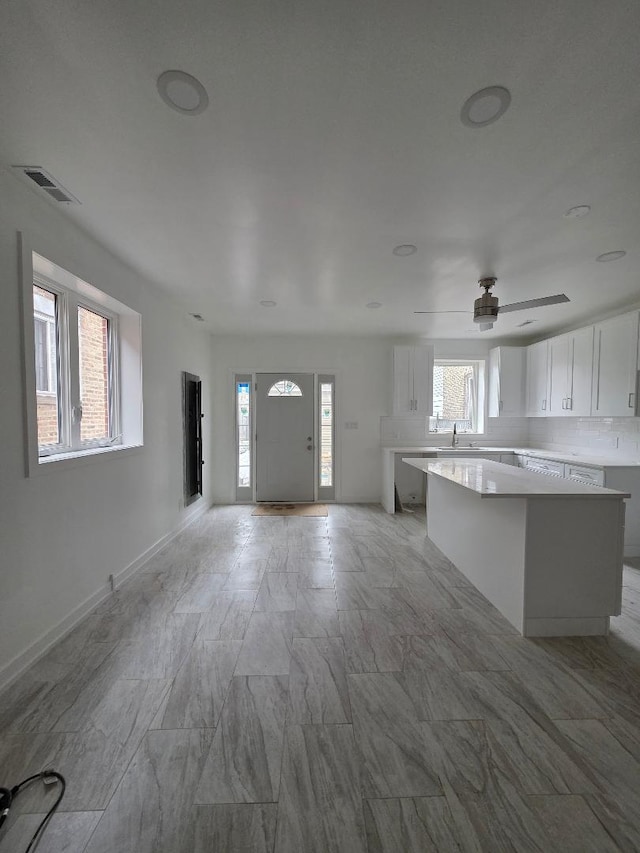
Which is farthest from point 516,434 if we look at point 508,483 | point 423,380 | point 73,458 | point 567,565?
point 73,458

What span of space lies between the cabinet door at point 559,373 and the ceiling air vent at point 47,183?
204 inches

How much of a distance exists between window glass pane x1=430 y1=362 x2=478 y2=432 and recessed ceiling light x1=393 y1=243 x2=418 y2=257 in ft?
11.1

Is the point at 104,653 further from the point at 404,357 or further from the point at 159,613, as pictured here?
the point at 404,357

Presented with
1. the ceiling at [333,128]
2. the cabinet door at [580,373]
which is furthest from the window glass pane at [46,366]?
the cabinet door at [580,373]

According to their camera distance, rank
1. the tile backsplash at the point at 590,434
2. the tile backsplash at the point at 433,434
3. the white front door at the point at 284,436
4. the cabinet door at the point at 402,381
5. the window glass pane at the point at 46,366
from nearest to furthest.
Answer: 1. the window glass pane at the point at 46,366
2. the tile backsplash at the point at 590,434
3. the cabinet door at the point at 402,381
4. the white front door at the point at 284,436
5. the tile backsplash at the point at 433,434

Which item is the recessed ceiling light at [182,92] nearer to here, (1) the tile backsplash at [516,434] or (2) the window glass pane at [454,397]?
(1) the tile backsplash at [516,434]

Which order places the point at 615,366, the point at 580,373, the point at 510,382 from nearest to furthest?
1. the point at 615,366
2. the point at 580,373
3. the point at 510,382

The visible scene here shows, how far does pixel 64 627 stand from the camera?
7.35 feet

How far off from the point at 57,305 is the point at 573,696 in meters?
3.81

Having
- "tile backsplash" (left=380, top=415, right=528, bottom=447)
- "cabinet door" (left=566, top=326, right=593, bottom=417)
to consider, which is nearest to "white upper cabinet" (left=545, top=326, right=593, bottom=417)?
"cabinet door" (left=566, top=326, right=593, bottom=417)

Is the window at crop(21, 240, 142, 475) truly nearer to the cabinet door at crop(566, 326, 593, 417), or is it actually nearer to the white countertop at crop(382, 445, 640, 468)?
the white countertop at crop(382, 445, 640, 468)

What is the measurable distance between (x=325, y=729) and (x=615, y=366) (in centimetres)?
436

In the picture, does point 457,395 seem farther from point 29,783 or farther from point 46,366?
point 29,783

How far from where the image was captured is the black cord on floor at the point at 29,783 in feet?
3.84
